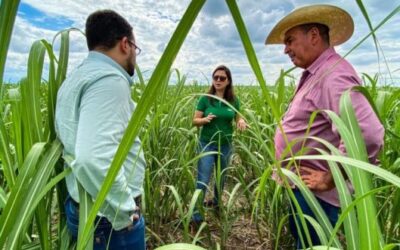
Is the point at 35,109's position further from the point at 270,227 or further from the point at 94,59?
the point at 270,227

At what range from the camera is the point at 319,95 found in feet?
4.40

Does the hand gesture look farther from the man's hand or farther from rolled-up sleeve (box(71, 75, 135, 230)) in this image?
rolled-up sleeve (box(71, 75, 135, 230))

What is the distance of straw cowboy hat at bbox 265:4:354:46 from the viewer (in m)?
1.50

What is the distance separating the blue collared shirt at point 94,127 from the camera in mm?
945

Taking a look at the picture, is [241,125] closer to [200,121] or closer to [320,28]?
[200,121]

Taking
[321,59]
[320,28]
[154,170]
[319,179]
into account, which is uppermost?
[320,28]

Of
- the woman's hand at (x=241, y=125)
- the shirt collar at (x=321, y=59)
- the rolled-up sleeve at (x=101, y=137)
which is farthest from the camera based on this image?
the woman's hand at (x=241, y=125)

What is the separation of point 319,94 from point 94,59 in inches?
33.2

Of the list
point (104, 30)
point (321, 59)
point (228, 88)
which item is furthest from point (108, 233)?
point (228, 88)

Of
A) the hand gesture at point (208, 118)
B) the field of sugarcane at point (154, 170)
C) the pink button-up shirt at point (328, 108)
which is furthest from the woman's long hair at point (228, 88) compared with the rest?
the pink button-up shirt at point (328, 108)

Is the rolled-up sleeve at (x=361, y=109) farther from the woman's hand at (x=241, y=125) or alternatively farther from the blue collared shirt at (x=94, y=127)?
the woman's hand at (x=241, y=125)

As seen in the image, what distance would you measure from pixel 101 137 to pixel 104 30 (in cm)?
43

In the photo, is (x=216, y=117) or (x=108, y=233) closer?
(x=108, y=233)

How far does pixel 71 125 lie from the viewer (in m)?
0.98
